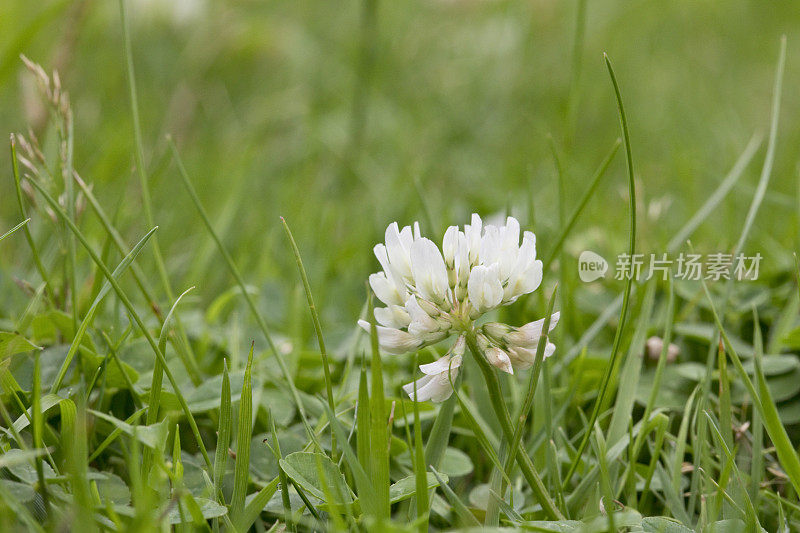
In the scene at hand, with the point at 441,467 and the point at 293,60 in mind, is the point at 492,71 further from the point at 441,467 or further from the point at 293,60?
the point at 441,467

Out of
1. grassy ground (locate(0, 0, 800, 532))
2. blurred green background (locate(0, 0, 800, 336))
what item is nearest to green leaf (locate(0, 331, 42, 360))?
grassy ground (locate(0, 0, 800, 532))

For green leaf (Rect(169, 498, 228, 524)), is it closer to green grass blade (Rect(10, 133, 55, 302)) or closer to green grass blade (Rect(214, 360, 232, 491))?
green grass blade (Rect(214, 360, 232, 491))

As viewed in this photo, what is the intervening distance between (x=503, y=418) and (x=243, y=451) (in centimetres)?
26

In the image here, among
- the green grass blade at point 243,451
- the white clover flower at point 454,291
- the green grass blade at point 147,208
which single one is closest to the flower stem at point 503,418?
the white clover flower at point 454,291

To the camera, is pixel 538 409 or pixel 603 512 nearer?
pixel 603 512

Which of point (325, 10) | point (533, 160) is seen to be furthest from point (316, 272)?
point (325, 10)

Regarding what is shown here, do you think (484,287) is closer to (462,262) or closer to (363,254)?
(462,262)

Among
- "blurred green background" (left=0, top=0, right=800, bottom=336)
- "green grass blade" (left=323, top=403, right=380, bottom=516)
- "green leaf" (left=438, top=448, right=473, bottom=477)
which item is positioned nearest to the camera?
"green grass blade" (left=323, top=403, right=380, bottom=516)

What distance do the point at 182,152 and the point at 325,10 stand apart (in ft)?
4.91

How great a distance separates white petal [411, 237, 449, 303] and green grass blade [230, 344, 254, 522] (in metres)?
0.17

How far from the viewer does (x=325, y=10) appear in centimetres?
346

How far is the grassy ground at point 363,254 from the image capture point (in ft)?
2.41

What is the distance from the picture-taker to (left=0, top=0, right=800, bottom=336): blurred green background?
5.15ft

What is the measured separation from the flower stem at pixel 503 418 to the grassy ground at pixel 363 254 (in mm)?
18
